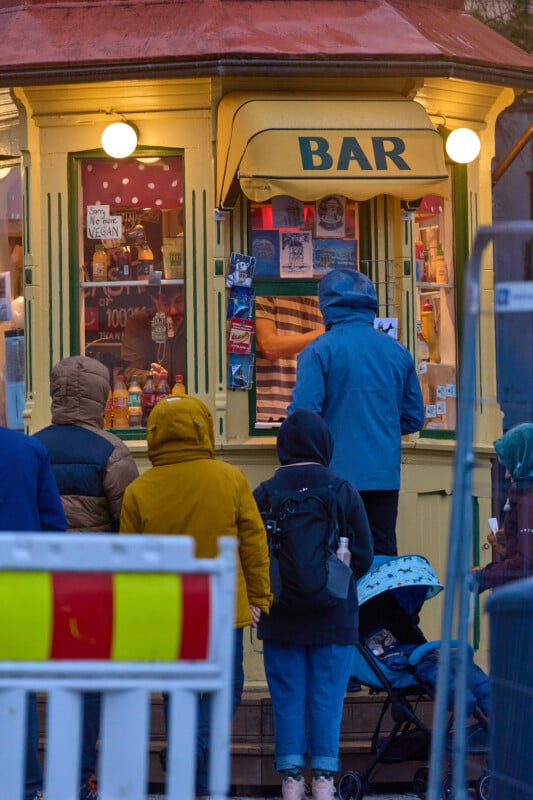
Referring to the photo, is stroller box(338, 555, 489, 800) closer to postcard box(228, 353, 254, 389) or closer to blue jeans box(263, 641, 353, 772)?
blue jeans box(263, 641, 353, 772)

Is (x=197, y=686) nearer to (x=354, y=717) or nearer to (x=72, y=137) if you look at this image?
(x=354, y=717)

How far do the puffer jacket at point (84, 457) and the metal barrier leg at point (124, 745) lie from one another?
3490mm

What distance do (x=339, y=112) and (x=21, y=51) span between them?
195cm

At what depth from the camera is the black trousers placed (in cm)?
823

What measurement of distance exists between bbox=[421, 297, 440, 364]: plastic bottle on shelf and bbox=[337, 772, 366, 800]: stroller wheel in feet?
10.5

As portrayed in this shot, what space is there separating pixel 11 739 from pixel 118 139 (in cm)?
586

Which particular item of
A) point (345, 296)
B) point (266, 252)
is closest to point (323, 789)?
point (345, 296)

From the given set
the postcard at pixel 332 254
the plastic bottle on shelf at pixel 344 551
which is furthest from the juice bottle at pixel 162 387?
the plastic bottle on shelf at pixel 344 551

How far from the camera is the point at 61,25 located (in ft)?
29.9

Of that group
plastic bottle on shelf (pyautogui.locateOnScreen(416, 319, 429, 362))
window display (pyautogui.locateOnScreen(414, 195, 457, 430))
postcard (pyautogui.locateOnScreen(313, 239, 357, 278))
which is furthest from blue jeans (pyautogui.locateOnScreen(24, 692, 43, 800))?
plastic bottle on shelf (pyautogui.locateOnScreen(416, 319, 429, 362))

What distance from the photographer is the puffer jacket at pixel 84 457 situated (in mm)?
7078

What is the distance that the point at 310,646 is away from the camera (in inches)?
268

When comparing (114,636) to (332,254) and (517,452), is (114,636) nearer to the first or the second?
(517,452)

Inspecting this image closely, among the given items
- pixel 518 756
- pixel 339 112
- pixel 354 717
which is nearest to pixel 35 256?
pixel 339 112
